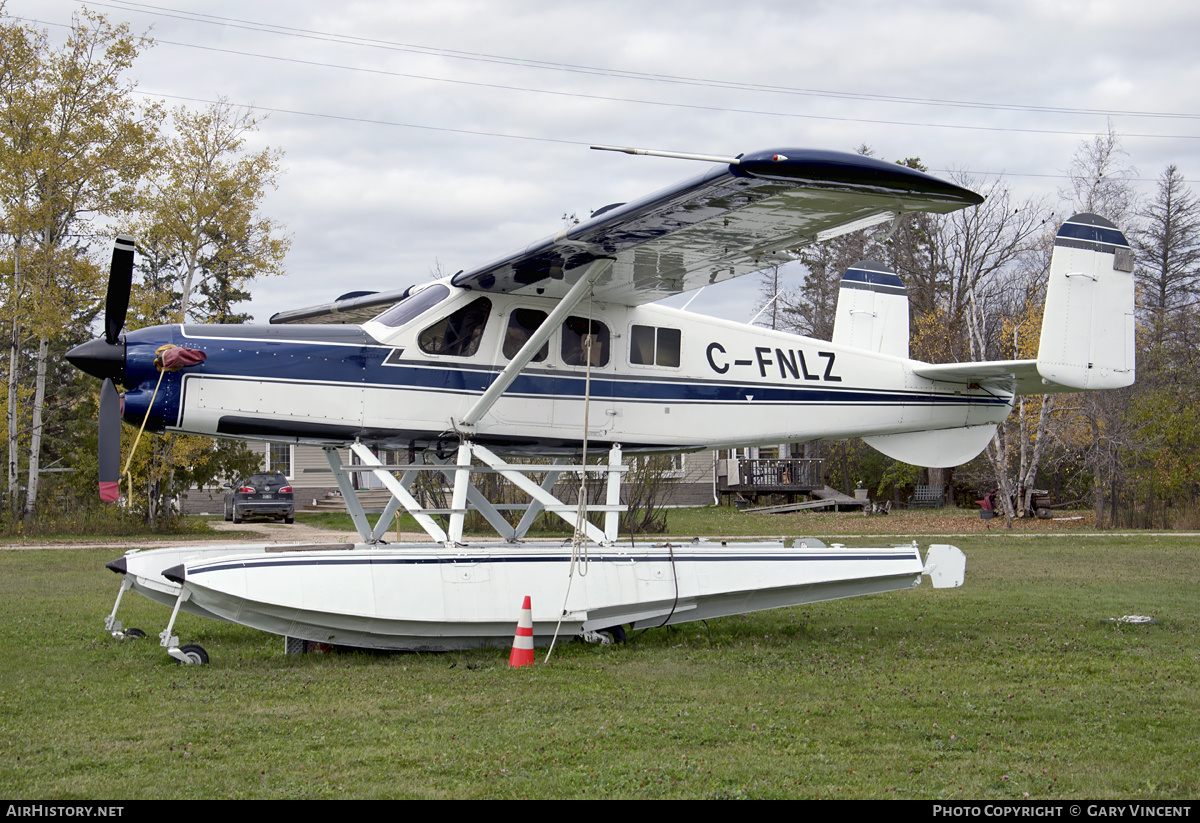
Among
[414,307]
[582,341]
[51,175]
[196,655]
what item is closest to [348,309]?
[414,307]

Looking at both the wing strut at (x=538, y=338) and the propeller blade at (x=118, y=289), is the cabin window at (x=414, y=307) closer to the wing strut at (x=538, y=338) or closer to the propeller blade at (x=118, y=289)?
the wing strut at (x=538, y=338)

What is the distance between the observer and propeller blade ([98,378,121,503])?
329 inches

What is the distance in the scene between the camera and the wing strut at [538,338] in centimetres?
882

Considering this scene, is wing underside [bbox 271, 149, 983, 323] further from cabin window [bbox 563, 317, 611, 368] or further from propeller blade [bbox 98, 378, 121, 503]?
propeller blade [bbox 98, 378, 121, 503]

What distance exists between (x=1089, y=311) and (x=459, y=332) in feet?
21.7

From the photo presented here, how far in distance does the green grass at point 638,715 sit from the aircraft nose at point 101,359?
7.85 feet

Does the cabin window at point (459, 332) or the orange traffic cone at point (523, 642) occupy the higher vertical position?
the cabin window at point (459, 332)

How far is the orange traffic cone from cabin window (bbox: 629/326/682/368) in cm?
307

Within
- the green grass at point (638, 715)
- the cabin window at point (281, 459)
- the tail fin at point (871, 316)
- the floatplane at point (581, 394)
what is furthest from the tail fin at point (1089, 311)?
the cabin window at point (281, 459)

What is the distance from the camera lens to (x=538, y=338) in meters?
9.11

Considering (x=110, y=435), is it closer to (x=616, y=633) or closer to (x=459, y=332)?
(x=459, y=332)

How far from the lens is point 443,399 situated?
9445mm

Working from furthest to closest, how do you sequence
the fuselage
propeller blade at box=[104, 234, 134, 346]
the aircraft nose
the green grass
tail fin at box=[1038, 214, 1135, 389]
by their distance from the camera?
tail fin at box=[1038, 214, 1135, 389], the fuselage, propeller blade at box=[104, 234, 134, 346], the aircraft nose, the green grass

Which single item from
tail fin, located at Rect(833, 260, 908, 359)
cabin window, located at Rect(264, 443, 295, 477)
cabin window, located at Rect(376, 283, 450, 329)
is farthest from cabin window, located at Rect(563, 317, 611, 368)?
Answer: cabin window, located at Rect(264, 443, 295, 477)
